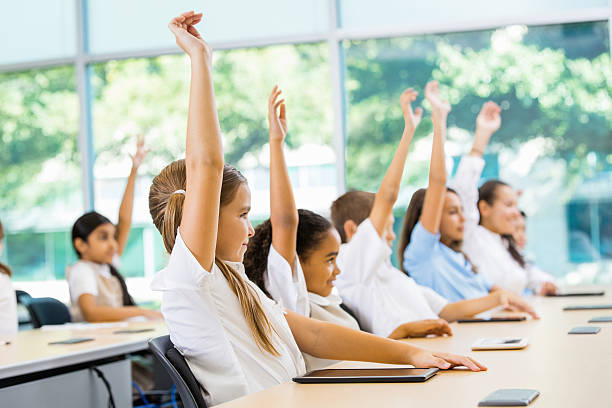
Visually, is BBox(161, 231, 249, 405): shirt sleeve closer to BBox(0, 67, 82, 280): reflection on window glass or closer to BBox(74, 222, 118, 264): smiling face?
BBox(74, 222, 118, 264): smiling face

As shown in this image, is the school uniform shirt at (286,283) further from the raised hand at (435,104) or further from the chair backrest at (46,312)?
the chair backrest at (46,312)

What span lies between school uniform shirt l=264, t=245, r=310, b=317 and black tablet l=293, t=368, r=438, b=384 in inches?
22.9

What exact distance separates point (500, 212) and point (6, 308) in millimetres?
2968

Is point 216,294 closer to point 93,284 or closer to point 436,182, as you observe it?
point 436,182

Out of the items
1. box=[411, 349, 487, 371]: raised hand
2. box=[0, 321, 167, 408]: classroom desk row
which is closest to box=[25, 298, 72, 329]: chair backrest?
box=[0, 321, 167, 408]: classroom desk row

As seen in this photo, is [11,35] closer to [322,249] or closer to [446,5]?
[446,5]

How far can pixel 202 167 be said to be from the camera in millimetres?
1789

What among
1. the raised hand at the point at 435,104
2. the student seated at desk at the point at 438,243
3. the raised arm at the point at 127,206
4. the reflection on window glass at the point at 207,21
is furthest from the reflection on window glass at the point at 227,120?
the raised hand at the point at 435,104

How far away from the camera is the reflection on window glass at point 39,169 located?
6719 mm

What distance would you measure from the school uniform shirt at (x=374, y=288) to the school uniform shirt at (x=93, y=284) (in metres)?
1.99

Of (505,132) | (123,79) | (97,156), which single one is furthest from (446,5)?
(97,156)

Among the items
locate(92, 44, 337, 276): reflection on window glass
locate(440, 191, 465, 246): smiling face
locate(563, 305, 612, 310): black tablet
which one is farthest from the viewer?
locate(92, 44, 337, 276): reflection on window glass

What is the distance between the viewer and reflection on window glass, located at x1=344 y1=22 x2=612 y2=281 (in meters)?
5.89

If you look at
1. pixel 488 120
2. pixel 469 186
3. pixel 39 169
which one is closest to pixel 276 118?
pixel 469 186
